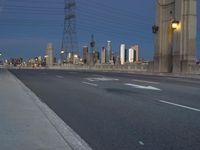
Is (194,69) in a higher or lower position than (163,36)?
lower

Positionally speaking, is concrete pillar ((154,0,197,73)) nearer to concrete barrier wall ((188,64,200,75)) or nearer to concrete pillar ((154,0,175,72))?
concrete pillar ((154,0,175,72))

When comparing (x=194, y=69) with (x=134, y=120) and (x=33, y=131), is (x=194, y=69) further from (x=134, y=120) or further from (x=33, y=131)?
(x=33, y=131)

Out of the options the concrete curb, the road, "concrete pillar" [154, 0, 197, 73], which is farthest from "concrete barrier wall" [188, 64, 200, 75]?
the concrete curb

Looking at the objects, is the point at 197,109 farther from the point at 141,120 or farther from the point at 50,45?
the point at 50,45

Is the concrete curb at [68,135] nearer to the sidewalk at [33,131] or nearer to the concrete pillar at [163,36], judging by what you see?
the sidewalk at [33,131]

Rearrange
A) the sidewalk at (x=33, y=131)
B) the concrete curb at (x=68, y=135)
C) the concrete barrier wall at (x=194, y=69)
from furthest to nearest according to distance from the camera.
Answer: the concrete barrier wall at (x=194, y=69), the concrete curb at (x=68, y=135), the sidewalk at (x=33, y=131)

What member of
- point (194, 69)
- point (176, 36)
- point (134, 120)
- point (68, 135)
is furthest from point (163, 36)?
point (68, 135)

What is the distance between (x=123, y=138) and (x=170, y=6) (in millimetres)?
36025

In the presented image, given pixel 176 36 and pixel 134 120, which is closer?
pixel 134 120

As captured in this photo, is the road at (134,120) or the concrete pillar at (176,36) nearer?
the road at (134,120)

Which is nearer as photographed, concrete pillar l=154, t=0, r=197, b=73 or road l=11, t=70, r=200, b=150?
road l=11, t=70, r=200, b=150

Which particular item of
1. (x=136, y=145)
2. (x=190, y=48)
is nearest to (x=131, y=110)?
(x=136, y=145)

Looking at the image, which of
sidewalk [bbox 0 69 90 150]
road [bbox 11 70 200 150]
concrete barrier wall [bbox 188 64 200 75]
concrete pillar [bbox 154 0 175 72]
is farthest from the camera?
concrete pillar [bbox 154 0 175 72]

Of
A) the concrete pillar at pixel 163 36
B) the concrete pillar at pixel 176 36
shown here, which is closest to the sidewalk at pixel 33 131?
the concrete pillar at pixel 176 36
